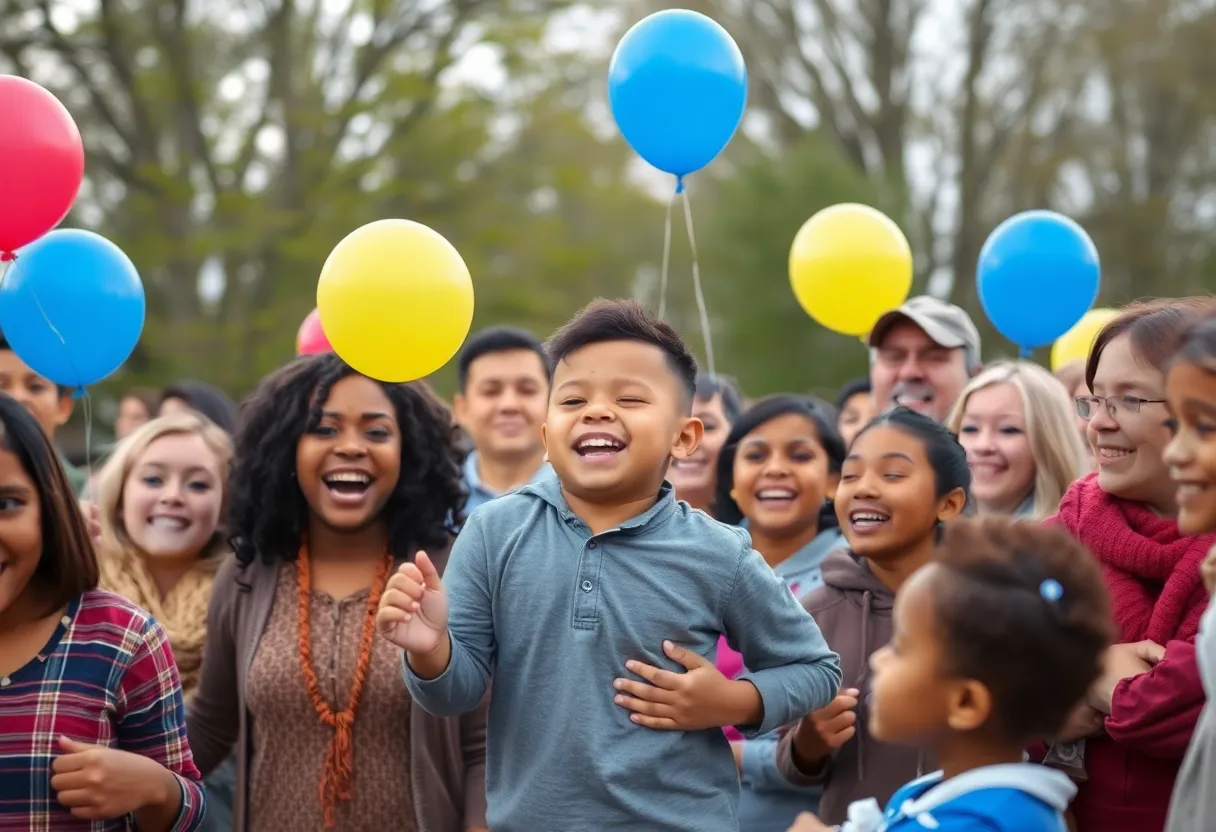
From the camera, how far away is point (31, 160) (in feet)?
13.0

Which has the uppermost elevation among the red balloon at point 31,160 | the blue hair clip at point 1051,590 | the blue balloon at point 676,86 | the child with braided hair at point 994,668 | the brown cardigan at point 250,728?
the blue balloon at point 676,86

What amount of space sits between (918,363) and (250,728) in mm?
2924

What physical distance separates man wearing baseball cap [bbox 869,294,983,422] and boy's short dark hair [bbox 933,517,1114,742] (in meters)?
2.96

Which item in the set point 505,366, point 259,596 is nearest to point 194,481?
point 259,596

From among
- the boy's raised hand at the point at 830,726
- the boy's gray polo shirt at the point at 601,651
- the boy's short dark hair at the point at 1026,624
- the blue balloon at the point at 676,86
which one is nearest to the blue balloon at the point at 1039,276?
the blue balloon at the point at 676,86

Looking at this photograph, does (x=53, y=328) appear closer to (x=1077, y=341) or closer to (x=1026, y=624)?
(x=1026, y=624)

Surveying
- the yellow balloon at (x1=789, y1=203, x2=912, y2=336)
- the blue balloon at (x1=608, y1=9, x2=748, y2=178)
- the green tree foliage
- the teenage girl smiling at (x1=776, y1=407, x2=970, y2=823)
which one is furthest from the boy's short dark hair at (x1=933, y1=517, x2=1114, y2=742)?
the green tree foliage

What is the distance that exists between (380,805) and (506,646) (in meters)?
0.95

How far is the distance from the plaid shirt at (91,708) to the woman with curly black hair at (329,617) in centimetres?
48

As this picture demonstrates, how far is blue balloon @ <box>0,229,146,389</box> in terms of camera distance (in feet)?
14.2

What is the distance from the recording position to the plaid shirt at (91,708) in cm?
291

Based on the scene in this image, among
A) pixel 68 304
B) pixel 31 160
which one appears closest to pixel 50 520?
pixel 31 160

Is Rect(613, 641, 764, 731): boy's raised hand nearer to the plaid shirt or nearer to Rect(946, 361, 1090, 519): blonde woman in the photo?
the plaid shirt

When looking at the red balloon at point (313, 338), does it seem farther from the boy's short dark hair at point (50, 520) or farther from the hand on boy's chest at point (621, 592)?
the hand on boy's chest at point (621, 592)
